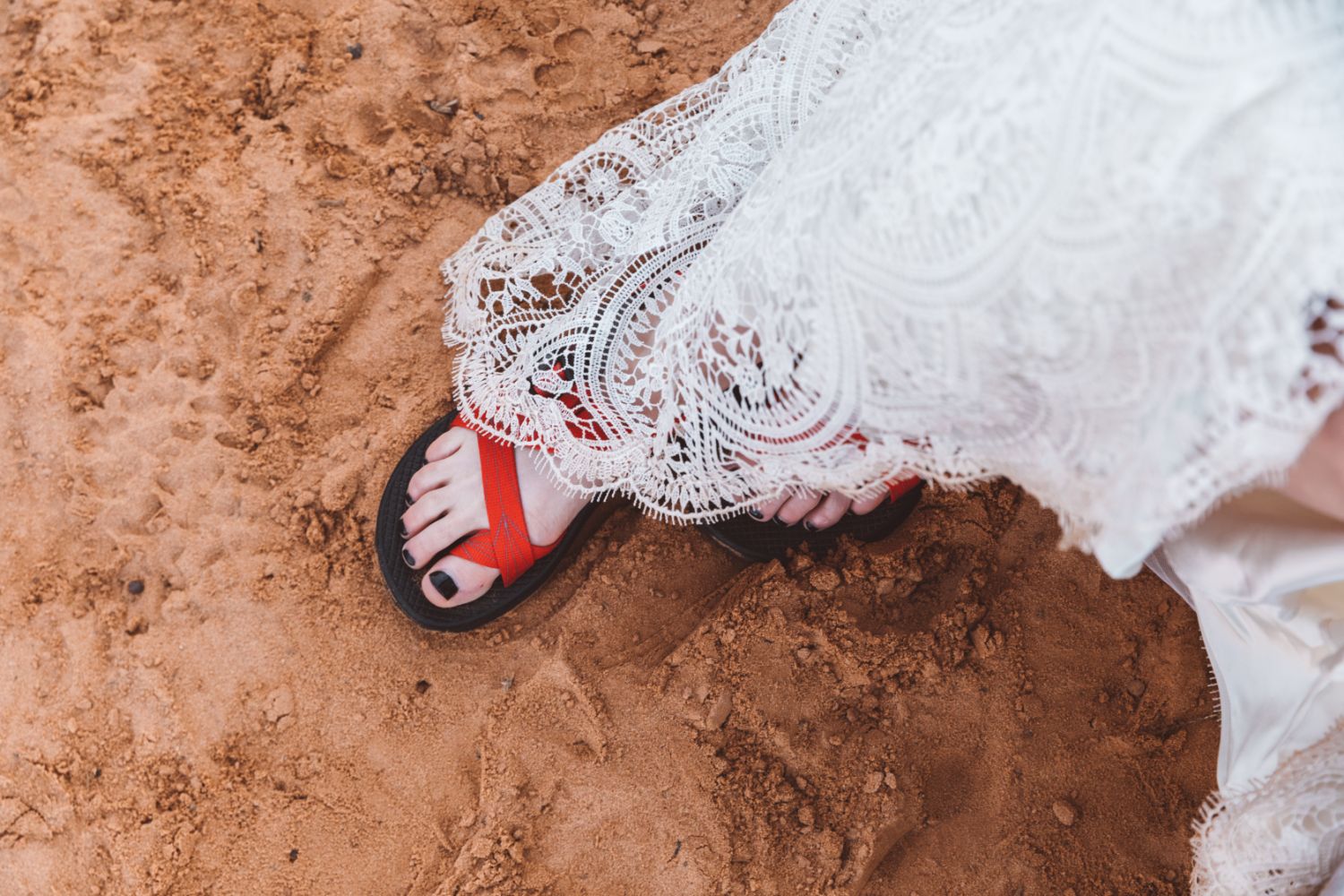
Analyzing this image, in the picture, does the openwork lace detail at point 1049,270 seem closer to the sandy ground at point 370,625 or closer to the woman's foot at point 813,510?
the woman's foot at point 813,510

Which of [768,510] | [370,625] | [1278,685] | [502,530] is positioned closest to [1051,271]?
[1278,685]

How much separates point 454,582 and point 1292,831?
0.99m

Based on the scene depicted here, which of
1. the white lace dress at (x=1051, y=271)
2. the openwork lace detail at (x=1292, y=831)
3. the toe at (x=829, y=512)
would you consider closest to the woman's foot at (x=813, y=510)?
the toe at (x=829, y=512)

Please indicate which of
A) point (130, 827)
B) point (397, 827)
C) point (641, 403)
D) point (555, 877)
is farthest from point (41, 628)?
point (641, 403)

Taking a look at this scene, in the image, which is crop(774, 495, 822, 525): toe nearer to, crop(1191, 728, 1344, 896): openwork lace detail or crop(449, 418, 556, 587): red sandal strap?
crop(449, 418, 556, 587): red sandal strap

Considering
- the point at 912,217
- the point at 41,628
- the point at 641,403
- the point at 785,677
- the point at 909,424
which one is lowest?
the point at 41,628

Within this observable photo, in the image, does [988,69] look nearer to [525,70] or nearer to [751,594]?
[751,594]

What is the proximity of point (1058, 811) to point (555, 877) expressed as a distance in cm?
68

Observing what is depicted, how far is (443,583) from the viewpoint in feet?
4.10

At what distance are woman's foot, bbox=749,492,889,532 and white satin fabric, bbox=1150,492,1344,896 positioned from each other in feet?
1.38

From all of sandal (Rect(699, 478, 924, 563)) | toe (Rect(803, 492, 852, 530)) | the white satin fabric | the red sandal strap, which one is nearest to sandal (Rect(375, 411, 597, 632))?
the red sandal strap

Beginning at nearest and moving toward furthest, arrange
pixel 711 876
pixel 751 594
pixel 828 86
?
pixel 828 86, pixel 711 876, pixel 751 594

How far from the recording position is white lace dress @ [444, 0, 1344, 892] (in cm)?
57

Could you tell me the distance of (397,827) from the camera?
3.99 ft
